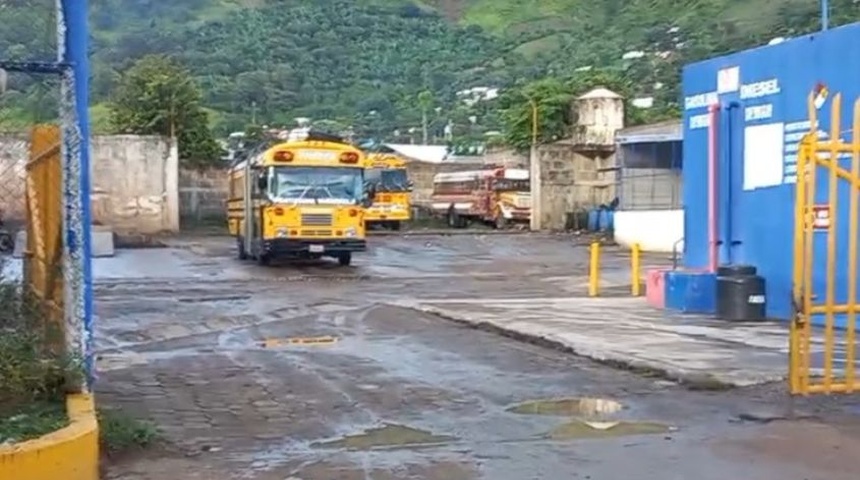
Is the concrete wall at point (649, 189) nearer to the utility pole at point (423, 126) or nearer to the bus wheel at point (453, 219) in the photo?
the bus wheel at point (453, 219)

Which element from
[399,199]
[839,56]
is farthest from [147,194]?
[839,56]

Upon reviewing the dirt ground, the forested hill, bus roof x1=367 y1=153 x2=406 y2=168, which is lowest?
the dirt ground

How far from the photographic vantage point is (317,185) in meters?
31.6

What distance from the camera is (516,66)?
312 ft

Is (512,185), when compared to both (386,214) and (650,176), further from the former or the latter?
(650,176)

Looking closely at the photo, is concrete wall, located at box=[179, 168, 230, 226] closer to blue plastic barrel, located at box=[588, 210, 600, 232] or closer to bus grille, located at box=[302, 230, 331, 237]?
blue plastic barrel, located at box=[588, 210, 600, 232]

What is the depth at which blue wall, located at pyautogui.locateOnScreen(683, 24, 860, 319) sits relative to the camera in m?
16.6

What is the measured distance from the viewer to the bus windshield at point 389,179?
49.0 metres

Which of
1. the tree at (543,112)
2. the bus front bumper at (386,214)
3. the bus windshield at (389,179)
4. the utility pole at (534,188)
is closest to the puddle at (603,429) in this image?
the bus windshield at (389,179)

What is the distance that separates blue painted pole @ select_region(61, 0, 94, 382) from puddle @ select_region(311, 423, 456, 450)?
1.79 meters

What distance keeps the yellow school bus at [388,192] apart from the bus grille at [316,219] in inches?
683

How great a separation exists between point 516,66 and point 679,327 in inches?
3133

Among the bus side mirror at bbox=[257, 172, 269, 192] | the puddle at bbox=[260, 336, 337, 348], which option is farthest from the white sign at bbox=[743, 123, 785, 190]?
the bus side mirror at bbox=[257, 172, 269, 192]

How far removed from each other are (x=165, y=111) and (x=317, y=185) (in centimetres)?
2094
